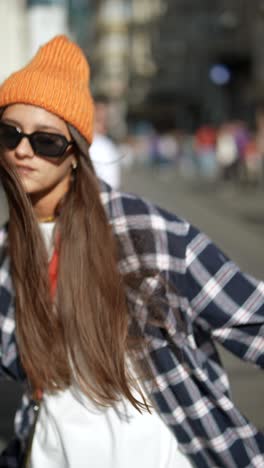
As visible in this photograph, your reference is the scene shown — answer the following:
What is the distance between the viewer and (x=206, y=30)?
60.4 meters

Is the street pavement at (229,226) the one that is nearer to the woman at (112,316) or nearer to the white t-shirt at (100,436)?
the woman at (112,316)

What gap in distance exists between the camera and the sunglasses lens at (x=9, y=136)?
2305 millimetres

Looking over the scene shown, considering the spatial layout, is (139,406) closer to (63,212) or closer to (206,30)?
(63,212)

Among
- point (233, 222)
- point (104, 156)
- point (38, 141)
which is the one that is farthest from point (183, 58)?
point (38, 141)

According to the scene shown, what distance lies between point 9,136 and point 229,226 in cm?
974

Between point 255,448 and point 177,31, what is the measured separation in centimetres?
6701

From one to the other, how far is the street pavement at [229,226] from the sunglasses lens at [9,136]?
242mm

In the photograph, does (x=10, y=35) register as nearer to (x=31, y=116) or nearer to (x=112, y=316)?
(x=31, y=116)

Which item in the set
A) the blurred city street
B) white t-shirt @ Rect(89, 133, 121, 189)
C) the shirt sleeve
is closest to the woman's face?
the shirt sleeve

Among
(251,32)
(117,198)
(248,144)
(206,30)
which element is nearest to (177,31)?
(206,30)

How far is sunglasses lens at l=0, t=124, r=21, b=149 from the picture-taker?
2305 millimetres

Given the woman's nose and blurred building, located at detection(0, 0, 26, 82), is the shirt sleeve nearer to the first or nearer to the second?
the woman's nose

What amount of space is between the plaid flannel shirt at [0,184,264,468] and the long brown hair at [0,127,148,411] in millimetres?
67

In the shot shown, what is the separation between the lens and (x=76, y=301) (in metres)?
2.27
